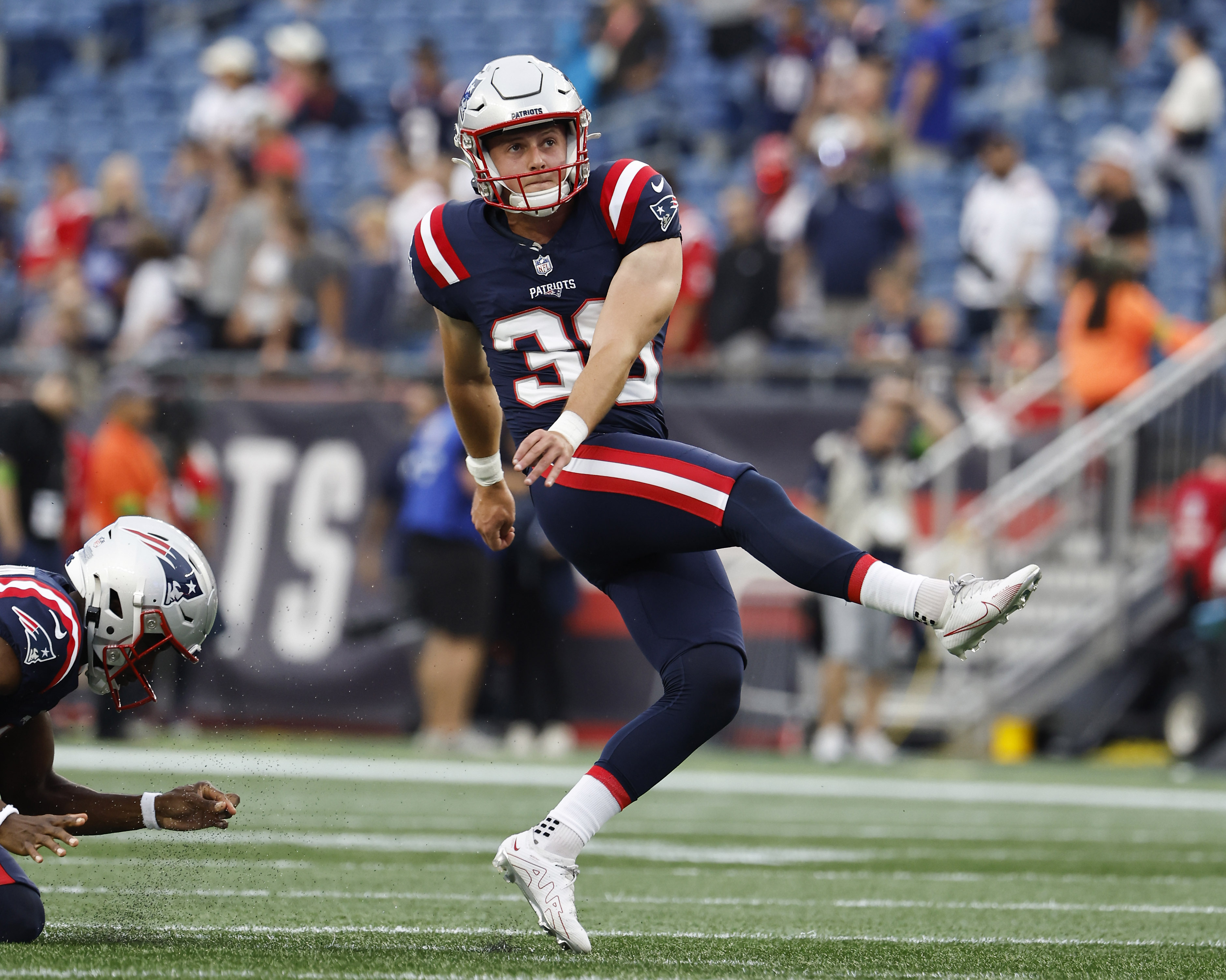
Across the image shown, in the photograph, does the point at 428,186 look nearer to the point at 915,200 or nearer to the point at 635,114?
the point at 635,114

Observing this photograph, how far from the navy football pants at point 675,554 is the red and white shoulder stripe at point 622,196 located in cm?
46

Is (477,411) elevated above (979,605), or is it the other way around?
(477,411)

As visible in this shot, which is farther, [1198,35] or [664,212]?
[1198,35]

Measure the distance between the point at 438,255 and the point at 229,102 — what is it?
11.3 metres

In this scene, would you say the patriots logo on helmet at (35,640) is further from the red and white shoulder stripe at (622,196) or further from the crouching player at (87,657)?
the red and white shoulder stripe at (622,196)

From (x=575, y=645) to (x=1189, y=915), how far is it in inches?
266

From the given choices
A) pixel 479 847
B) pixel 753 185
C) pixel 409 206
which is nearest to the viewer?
pixel 479 847

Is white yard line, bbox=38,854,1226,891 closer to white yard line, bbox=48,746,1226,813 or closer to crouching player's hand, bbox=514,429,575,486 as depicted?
crouching player's hand, bbox=514,429,575,486

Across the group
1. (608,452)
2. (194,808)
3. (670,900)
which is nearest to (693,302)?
(670,900)

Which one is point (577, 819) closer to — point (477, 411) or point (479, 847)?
point (477, 411)

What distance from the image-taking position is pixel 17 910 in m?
3.80

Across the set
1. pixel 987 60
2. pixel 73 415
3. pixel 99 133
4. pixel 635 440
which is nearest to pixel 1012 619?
pixel 987 60

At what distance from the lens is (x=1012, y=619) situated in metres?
Answer: 11.2

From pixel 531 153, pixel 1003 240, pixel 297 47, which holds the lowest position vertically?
pixel 1003 240
